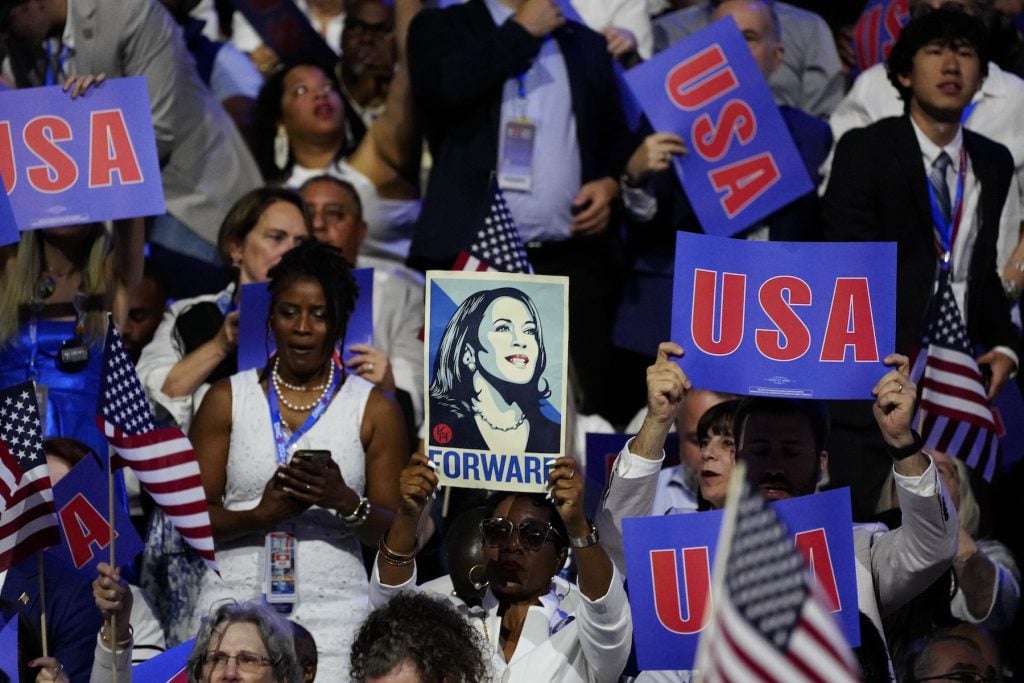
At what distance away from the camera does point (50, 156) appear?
20.6 feet

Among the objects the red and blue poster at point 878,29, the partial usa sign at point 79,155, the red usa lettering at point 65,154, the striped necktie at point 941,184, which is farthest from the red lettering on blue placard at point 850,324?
the red and blue poster at point 878,29

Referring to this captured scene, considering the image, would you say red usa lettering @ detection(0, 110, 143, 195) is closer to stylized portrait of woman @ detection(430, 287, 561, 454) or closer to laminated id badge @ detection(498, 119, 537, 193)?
laminated id badge @ detection(498, 119, 537, 193)

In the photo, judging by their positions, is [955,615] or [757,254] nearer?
[757,254]

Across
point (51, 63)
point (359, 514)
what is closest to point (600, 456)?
point (359, 514)

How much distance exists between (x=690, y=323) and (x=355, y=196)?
8.09 ft

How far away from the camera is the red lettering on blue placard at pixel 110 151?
632 centimetres

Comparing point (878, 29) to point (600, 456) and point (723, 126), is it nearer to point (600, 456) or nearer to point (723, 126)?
point (723, 126)

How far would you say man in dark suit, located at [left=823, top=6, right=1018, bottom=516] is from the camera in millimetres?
6883

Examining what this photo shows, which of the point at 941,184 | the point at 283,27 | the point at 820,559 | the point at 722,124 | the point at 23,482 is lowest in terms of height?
the point at 820,559

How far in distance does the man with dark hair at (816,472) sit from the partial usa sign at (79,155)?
2.09 meters

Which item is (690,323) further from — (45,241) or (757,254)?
(45,241)

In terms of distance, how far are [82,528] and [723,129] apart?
297cm

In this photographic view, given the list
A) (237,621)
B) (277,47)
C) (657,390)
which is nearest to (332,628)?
(237,621)

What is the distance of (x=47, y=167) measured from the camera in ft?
20.5
